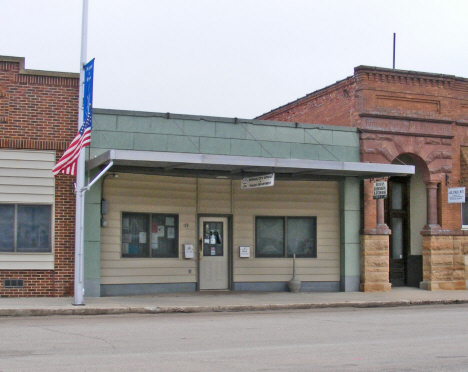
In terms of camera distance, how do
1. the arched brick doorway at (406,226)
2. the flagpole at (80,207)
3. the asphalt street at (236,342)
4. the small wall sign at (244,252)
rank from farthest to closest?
the arched brick doorway at (406,226), the small wall sign at (244,252), the flagpole at (80,207), the asphalt street at (236,342)

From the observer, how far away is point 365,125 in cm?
2119

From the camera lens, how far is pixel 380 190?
2050 centimetres

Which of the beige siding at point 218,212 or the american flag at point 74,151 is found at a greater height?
the american flag at point 74,151

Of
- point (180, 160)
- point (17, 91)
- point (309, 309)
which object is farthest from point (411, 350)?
point (17, 91)

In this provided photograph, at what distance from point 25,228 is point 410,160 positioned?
485 inches

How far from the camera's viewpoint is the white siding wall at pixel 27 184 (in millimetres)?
17344

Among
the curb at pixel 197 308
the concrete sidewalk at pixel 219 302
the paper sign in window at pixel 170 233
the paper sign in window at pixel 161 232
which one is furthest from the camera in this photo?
the paper sign in window at pixel 170 233

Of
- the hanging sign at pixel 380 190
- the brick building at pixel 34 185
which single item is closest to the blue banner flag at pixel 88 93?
the brick building at pixel 34 185

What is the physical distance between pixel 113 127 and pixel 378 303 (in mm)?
8348

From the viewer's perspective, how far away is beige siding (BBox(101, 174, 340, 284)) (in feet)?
61.1

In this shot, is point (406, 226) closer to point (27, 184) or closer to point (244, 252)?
point (244, 252)

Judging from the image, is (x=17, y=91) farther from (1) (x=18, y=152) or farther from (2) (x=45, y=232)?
(2) (x=45, y=232)

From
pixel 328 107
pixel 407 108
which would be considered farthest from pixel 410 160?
pixel 328 107

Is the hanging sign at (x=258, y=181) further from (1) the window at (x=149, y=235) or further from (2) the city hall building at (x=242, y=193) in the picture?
(1) the window at (x=149, y=235)
